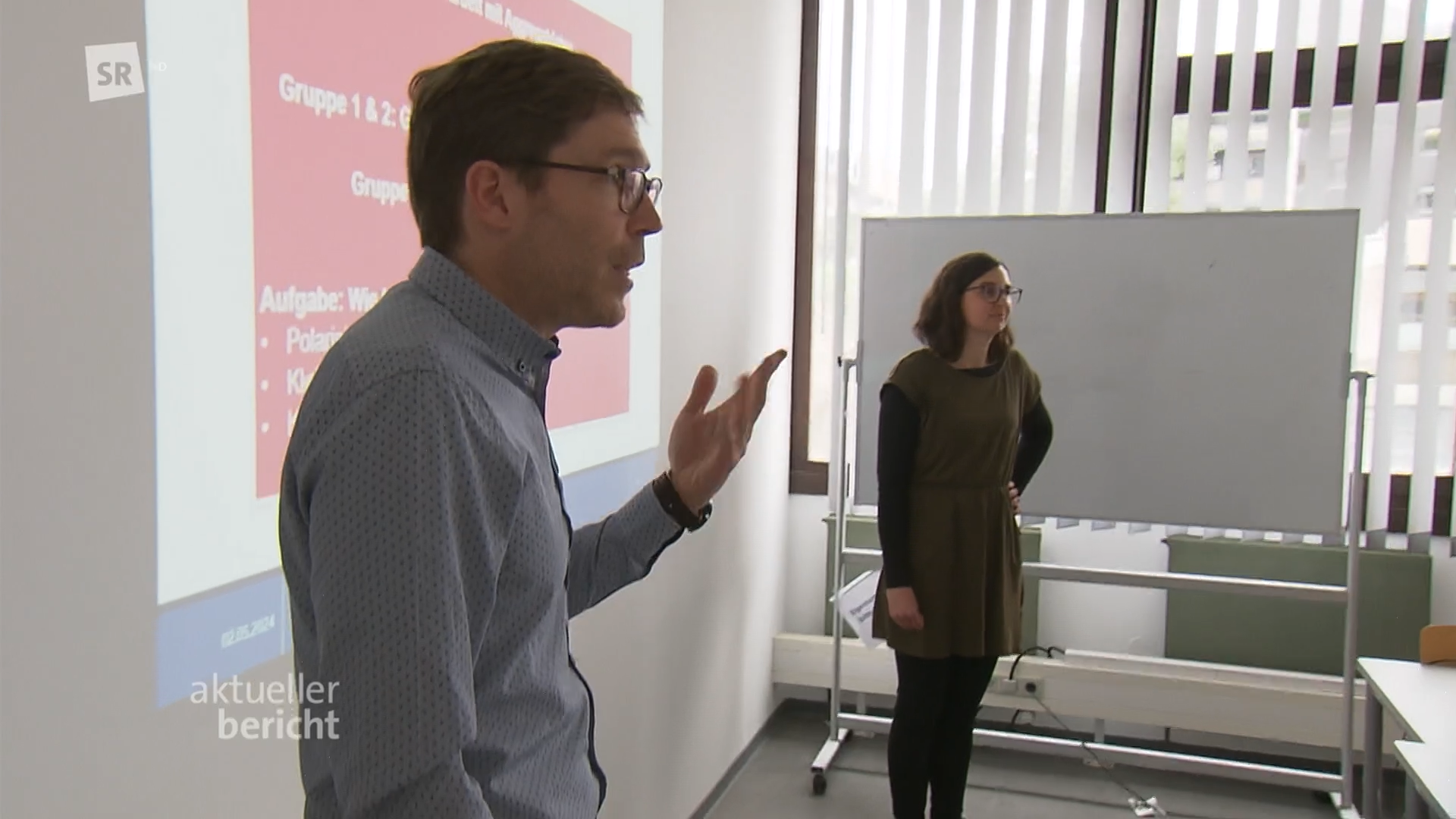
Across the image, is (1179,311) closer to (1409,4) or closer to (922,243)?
(922,243)

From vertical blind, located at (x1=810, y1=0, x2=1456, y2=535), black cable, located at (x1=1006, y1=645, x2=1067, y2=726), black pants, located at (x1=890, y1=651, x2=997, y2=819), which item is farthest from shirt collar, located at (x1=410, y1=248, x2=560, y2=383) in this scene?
black cable, located at (x1=1006, y1=645, x2=1067, y2=726)

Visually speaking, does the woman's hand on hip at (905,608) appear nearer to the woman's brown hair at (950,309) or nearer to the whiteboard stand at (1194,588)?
the woman's brown hair at (950,309)

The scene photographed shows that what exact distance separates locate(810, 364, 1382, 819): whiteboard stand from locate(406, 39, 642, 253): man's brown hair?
2.38 metres

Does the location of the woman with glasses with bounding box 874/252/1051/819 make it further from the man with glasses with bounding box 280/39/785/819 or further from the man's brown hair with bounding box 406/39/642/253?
the man's brown hair with bounding box 406/39/642/253

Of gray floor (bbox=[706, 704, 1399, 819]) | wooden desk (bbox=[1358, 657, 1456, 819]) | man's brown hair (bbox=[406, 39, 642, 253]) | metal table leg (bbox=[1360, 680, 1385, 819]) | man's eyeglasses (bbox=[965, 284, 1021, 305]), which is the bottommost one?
gray floor (bbox=[706, 704, 1399, 819])

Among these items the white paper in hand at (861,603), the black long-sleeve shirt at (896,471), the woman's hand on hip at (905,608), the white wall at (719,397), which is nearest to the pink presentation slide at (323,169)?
the white wall at (719,397)

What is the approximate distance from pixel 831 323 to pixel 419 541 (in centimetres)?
317

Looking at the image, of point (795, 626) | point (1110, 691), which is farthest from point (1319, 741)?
point (795, 626)

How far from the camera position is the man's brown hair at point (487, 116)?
844mm

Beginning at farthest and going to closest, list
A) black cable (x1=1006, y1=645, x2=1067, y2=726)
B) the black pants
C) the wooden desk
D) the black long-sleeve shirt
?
black cable (x1=1006, y1=645, x2=1067, y2=726), the black pants, the black long-sleeve shirt, the wooden desk

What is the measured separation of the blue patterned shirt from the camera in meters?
0.70

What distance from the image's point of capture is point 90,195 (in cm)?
103

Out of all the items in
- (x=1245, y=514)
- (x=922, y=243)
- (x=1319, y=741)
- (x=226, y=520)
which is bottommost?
(x=1319, y=741)

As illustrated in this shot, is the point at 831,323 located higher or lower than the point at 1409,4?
lower
